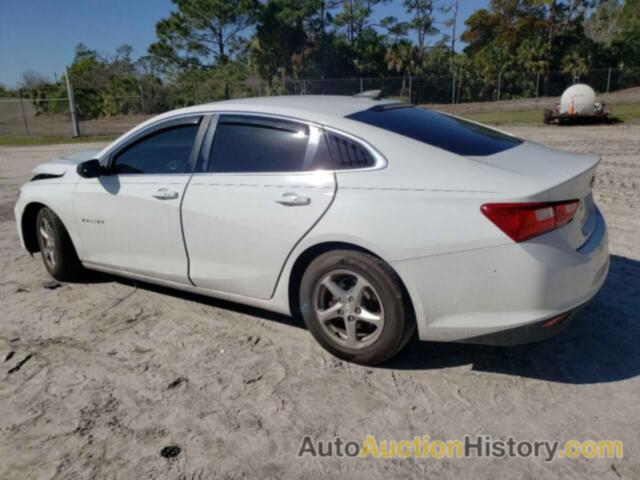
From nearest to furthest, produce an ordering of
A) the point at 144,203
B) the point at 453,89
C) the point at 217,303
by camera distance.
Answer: the point at 144,203 < the point at 217,303 < the point at 453,89

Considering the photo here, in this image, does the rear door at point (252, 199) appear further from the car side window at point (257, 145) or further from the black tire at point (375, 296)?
the black tire at point (375, 296)

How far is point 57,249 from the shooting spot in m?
4.75

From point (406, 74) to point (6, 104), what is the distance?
28069mm

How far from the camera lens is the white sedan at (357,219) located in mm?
2805

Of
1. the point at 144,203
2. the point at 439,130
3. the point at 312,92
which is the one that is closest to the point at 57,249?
the point at 144,203

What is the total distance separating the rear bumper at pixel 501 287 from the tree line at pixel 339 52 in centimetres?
3562

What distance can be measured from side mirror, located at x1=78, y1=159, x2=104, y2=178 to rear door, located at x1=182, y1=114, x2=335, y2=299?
3.28 feet

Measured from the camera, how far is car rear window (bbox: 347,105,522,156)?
10.7 ft

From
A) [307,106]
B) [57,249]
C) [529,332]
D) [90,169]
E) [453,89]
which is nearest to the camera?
[529,332]

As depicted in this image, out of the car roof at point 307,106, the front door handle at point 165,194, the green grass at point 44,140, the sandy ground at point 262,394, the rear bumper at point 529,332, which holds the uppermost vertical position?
the car roof at point 307,106

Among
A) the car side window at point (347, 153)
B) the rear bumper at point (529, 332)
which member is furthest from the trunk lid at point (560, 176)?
the car side window at point (347, 153)

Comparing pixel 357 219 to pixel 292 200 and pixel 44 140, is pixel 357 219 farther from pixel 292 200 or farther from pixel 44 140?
pixel 44 140

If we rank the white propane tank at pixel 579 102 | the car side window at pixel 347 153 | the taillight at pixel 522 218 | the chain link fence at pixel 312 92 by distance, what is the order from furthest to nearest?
the chain link fence at pixel 312 92 < the white propane tank at pixel 579 102 < the car side window at pixel 347 153 < the taillight at pixel 522 218

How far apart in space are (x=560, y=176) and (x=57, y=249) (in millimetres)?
4067
